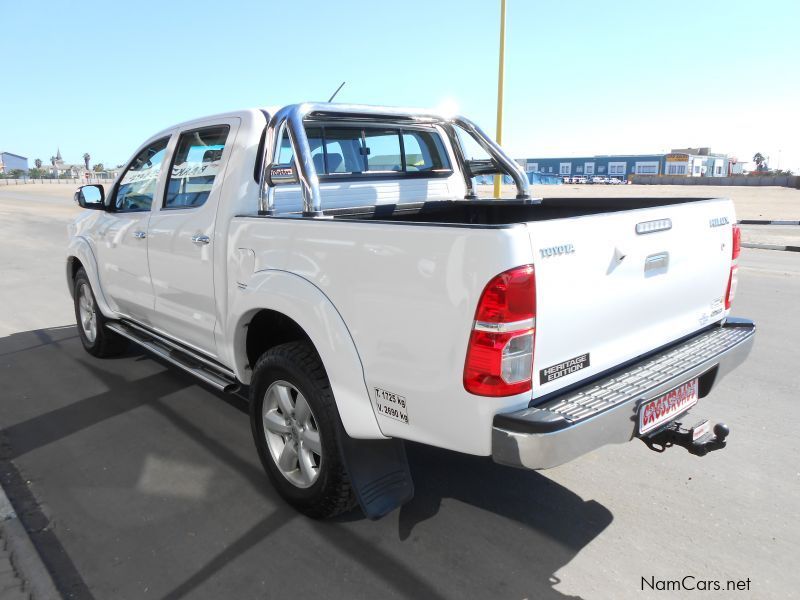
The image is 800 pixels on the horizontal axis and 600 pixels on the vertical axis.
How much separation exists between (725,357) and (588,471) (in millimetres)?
977

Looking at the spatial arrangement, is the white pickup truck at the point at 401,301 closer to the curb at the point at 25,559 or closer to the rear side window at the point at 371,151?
the rear side window at the point at 371,151

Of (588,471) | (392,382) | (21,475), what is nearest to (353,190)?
(392,382)

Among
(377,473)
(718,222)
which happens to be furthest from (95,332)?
(718,222)

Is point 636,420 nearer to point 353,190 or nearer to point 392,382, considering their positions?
point 392,382

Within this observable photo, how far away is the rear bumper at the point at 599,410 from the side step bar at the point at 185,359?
199 cm

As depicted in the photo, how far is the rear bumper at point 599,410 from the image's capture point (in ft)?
7.10

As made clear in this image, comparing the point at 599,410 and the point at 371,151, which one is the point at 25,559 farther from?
the point at 371,151

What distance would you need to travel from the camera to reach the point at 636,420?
246 cm

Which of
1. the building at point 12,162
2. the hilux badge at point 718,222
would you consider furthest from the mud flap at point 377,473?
the building at point 12,162

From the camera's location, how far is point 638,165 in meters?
113

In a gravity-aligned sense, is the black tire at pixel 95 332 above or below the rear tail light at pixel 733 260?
below

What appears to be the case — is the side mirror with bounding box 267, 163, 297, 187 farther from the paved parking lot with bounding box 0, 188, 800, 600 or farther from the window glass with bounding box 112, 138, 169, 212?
the paved parking lot with bounding box 0, 188, 800, 600

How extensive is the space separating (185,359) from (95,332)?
200 cm

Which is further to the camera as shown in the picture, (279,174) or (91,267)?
(91,267)
